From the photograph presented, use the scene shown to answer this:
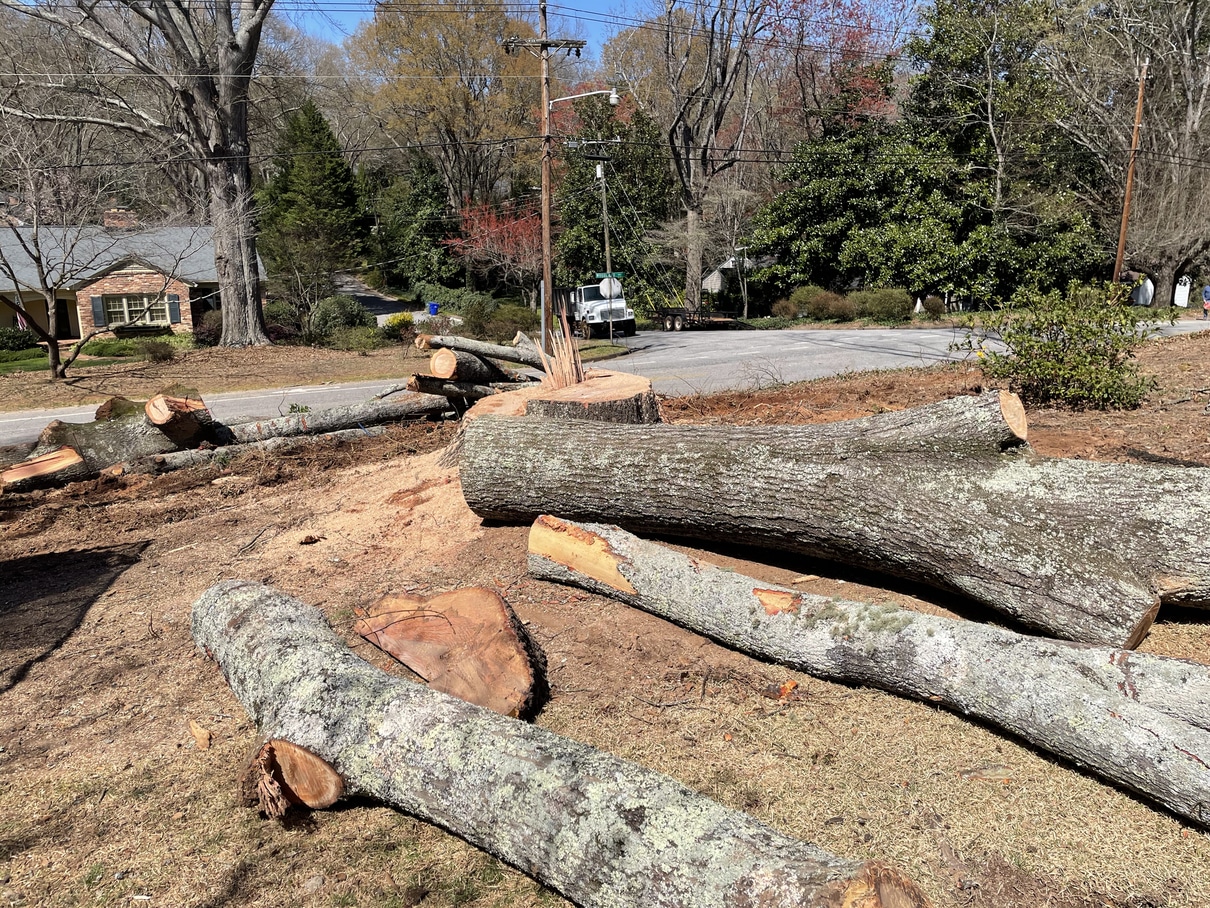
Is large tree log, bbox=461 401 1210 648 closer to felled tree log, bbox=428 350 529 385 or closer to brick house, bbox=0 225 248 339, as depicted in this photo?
felled tree log, bbox=428 350 529 385

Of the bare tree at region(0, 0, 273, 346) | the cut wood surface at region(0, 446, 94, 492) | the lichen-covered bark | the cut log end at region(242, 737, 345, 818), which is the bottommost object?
the cut log end at region(242, 737, 345, 818)

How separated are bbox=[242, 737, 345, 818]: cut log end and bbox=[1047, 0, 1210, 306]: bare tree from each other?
110 ft

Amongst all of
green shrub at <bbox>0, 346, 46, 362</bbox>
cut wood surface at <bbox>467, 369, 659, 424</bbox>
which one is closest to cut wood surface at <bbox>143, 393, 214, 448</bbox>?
cut wood surface at <bbox>467, 369, 659, 424</bbox>

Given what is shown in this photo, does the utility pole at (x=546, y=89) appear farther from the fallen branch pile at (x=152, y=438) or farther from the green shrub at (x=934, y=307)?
the green shrub at (x=934, y=307)

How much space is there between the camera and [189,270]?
32625mm

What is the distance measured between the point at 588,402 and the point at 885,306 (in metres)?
24.4

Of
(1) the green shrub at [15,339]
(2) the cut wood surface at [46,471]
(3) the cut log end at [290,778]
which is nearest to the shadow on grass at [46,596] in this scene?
(3) the cut log end at [290,778]

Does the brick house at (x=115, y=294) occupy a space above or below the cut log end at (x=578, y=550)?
above

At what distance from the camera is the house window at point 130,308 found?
31.2m

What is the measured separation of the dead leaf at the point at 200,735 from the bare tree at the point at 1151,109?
33.6m

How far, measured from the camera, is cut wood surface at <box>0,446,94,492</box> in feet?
27.5

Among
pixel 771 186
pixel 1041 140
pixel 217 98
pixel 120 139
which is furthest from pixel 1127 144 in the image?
pixel 120 139

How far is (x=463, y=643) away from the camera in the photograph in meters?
3.94

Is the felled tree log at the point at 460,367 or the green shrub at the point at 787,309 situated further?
the green shrub at the point at 787,309
